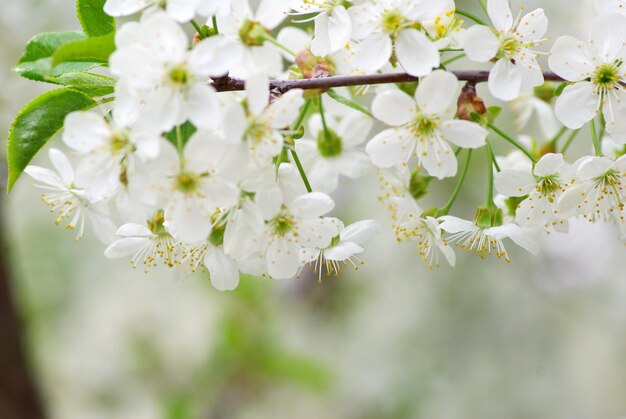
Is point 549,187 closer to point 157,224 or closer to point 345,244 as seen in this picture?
point 345,244

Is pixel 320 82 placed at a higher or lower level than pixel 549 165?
higher

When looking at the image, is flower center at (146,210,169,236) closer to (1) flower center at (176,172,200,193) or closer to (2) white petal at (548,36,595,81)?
(1) flower center at (176,172,200,193)

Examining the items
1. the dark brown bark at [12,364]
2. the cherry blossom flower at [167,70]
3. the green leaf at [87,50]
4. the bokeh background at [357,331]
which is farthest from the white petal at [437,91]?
the bokeh background at [357,331]

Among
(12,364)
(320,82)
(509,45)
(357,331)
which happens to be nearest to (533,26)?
(509,45)

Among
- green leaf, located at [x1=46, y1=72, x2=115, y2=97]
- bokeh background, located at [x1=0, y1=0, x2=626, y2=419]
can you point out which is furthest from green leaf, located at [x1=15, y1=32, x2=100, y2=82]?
bokeh background, located at [x1=0, y1=0, x2=626, y2=419]

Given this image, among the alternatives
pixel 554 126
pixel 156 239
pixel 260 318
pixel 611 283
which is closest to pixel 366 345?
pixel 260 318

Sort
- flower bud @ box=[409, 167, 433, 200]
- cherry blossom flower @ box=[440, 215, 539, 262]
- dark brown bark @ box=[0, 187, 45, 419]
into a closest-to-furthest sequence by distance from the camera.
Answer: cherry blossom flower @ box=[440, 215, 539, 262], flower bud @ box=[409, 167, 433, 200], dark brown bark @ box=[0, 187, 45, 419]
